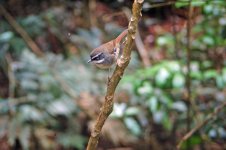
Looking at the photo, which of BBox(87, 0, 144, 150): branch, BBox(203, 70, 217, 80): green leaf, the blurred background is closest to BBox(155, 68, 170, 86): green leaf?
the blurred background

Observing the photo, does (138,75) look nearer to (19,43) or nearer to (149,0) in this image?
(149,0)

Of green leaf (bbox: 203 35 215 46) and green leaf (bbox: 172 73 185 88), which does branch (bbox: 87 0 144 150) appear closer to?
green leaf (bbox: 172 73 185 88)

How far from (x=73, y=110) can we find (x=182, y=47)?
0.90m

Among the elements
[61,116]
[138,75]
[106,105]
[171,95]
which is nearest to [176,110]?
[171,95]

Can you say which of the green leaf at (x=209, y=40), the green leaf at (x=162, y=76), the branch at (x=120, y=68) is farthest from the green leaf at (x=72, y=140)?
the branch at (x=120, y=68)

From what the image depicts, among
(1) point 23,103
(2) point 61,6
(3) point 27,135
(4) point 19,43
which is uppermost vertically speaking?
(2) point 61,6

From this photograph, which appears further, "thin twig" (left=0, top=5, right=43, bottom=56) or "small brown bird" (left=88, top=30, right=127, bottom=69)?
"thin twig" (left=0, top=5, right=43, bottom=56)

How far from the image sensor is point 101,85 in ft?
11.1

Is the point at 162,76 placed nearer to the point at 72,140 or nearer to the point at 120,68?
the point at 72,140

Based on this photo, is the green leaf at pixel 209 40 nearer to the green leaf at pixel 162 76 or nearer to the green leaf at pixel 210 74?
the green leaf at pixel 210 74

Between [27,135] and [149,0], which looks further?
[27,135]

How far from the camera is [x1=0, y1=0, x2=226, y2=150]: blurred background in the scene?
245 centimetres

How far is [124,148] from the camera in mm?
3377

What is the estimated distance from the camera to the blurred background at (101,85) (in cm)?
245
